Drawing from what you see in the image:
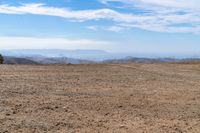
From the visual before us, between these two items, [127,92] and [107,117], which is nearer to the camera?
[107,117]

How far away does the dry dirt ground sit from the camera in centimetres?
951

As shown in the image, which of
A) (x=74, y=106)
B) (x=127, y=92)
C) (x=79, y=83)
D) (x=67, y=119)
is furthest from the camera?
(x=79, y=83)

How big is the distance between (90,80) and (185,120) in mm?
7653

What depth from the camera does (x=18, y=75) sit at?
18.2 metres

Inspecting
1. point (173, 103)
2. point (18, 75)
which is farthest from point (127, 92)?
point (18, 75)

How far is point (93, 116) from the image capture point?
10.4 m

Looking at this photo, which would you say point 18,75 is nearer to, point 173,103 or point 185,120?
point 173,103

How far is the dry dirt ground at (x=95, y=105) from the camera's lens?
31.2 feet

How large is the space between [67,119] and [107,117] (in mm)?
1026

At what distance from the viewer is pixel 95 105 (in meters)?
11.8

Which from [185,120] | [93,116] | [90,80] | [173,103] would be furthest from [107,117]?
[90,80]

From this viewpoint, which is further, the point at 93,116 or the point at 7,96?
the point at 7,96

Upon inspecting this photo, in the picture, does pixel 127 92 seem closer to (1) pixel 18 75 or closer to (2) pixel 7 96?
(2) pixel 7 96

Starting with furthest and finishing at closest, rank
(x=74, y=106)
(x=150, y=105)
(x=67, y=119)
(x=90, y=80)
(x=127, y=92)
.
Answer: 1. (x=90, y=80)
2. (x=127, y=92)
3. (x=150, y=105)
4. (x=74, y=106)
5. (x=67, y=119)
